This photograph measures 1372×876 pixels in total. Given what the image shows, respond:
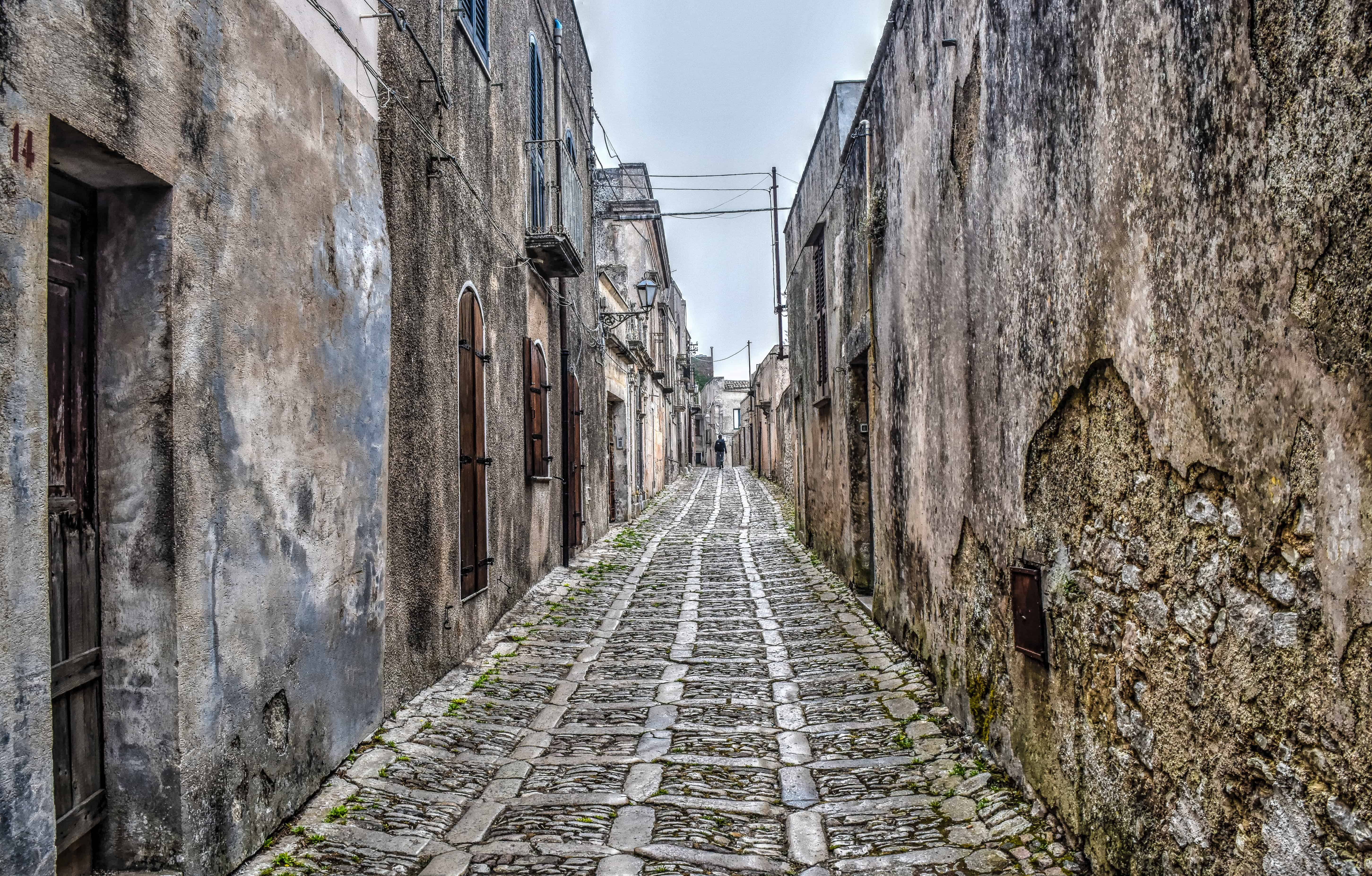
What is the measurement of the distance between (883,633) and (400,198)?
446cm

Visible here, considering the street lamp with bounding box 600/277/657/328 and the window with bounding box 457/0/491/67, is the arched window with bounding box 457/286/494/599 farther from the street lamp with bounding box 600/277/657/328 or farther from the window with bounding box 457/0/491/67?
the street lamp with bounding box 600/277/657/328

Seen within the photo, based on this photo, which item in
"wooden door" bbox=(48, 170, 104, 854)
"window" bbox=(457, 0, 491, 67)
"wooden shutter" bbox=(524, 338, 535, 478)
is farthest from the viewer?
"wooden shutter" bbox=(524, 338, 535, 478)

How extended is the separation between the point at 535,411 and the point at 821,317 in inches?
143

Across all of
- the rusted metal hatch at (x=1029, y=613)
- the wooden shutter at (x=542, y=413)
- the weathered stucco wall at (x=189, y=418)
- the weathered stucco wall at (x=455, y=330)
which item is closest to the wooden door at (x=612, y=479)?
the weathered stucco wall at (x=455, y=330)

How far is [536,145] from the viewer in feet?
29.4

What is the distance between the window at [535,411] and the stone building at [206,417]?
3.22 meters

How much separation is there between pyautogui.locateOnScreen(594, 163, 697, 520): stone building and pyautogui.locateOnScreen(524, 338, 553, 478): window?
522cm

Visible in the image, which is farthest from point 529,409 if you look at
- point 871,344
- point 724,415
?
point 724,415

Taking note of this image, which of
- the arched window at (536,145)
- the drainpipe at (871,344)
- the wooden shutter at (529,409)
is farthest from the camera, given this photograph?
the arched window at (536,145)

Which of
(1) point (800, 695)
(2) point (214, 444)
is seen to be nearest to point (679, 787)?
(1) point (800, 695)

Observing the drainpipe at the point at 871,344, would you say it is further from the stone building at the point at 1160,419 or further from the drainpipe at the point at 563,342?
the drainpipe at the point at 563,342

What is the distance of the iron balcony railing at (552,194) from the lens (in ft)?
29.0

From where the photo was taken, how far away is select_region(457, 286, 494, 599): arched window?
19.8ft

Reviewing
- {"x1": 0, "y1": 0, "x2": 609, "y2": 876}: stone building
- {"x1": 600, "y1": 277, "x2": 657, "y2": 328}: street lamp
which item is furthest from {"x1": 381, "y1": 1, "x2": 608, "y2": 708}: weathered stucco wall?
{"x1": 600, "y1": 277, "x2": 657, "y2": 328}: street lamp
